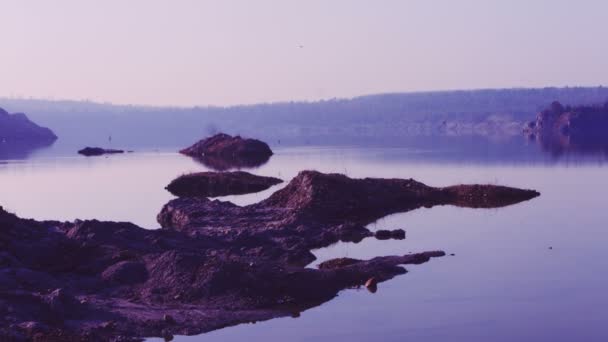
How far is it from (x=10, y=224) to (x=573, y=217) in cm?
2132

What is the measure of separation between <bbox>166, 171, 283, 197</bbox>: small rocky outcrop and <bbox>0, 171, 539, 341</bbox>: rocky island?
17.3 m

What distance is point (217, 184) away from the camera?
55.2 m

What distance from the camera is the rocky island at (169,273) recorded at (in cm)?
1831

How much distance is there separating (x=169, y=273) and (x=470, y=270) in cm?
827

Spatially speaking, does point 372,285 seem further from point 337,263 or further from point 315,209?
point 315,209

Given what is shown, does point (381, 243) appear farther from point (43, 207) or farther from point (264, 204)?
point (43, 207)

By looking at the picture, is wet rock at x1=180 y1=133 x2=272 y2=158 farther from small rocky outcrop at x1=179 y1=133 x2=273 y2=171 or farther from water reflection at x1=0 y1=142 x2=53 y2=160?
water reflection at x1=0 y1=142 x2=53 y2=160

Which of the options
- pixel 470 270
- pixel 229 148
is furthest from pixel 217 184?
pixel 229 148

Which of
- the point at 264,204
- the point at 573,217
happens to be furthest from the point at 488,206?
the point at 264,204

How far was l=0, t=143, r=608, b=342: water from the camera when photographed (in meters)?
18.2

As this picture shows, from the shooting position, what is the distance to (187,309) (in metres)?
19.5

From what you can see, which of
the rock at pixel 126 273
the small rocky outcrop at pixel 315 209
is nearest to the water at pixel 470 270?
the small rocky outcrop at pixel 315 209

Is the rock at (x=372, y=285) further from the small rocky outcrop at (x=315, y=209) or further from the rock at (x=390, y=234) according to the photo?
the rock at (x=390, y=234)

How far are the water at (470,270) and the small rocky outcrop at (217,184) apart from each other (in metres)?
1.57
